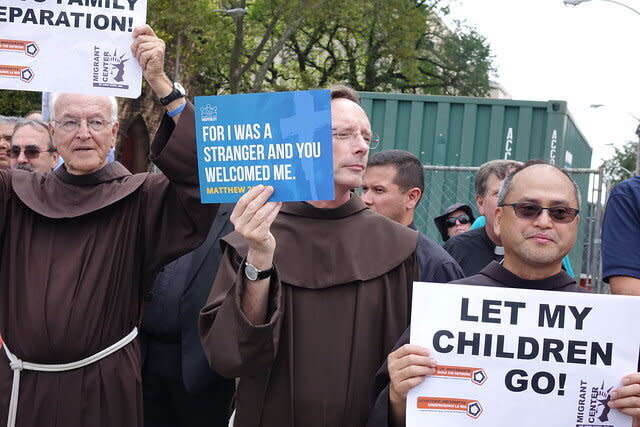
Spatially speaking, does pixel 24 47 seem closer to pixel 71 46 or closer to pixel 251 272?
pixel 71 46

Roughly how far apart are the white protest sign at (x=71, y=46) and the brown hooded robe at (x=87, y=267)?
0.31 meters

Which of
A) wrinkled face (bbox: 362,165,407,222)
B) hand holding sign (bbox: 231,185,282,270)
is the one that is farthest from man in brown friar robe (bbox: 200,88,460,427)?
wrinkled face (bbox: 362,165,407,222)

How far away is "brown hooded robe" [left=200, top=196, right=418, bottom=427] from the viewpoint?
3.11 m

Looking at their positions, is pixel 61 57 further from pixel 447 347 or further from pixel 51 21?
pixel 447 347

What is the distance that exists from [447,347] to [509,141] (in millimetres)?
6957

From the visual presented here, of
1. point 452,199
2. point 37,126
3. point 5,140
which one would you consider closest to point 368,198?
point 37,126

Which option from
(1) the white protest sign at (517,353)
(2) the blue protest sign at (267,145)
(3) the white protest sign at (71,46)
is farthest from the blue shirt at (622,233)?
(3) the white protest sign at (71,46)

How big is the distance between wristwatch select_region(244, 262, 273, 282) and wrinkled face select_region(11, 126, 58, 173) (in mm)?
2827

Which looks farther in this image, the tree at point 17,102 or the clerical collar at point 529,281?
the tree at point 17,102

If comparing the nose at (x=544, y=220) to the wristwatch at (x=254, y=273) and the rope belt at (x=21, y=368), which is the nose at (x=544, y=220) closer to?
the wristwatch at (x=254, y=273)

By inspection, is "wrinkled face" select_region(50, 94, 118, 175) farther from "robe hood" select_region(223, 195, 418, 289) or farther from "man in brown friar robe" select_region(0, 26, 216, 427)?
"robe hood" select_region(223, 195, 418, 289)

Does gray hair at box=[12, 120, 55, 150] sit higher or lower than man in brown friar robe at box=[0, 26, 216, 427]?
higher

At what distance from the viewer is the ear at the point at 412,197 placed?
16.7 feet

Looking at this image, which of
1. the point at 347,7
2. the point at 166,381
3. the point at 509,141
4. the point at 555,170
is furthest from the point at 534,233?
the point at 347,7
